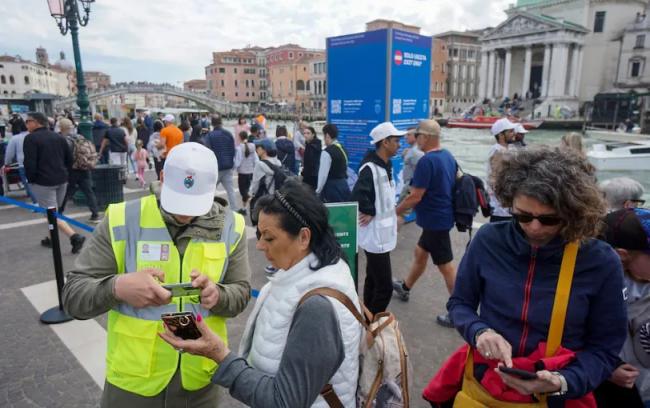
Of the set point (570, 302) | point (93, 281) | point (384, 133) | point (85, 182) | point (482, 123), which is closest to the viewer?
point (570, 302)

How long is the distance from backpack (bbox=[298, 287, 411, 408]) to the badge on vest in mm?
837

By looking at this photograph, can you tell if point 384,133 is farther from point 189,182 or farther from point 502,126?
point 189,182

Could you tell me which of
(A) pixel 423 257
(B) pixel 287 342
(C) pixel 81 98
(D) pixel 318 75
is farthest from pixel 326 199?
(D) pixel 318 75

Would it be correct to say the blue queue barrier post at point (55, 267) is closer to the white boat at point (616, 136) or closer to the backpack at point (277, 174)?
the backpack at point (277, 174)

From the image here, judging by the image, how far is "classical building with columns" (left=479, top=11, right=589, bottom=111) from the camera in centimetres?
5953

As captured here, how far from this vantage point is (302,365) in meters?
1.24

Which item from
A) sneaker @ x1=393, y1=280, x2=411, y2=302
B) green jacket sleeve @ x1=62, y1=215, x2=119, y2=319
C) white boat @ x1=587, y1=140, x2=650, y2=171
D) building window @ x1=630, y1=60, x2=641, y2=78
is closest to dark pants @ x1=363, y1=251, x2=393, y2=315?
sneaker @ x1=393, y1=280, x2=411, y2=302

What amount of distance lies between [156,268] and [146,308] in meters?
0.20

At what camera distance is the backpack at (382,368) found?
60.6 inches

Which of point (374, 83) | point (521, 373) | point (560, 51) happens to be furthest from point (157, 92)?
point (521, 373)

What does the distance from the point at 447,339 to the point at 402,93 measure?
15.4 ft

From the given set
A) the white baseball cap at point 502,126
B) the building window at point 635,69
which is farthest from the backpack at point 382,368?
the building window at point 635,69

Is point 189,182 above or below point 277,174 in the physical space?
above

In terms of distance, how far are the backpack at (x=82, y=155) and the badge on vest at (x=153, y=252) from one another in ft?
21.6
